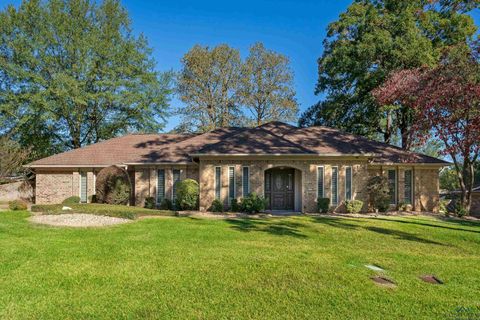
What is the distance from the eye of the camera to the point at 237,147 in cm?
1705

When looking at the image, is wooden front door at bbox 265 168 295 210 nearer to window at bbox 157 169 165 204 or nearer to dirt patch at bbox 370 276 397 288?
window at bbox 157 169 165 204

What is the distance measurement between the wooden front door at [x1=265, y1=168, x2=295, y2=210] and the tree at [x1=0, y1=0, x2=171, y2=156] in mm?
17425

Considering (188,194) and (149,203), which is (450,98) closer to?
(188,194)

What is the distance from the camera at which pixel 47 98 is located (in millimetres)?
26500

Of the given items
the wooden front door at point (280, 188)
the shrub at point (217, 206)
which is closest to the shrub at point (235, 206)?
the shrub at point (217, 206)

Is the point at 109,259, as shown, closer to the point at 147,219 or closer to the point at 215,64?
the point at 147,219

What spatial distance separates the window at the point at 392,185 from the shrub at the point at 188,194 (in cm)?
1136

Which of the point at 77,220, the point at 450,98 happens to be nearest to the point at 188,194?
the point at 77,220

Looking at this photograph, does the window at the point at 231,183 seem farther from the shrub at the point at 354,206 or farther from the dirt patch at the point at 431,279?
the dirt patch at the point at 431,279

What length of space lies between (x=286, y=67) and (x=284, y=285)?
32505 millimetres

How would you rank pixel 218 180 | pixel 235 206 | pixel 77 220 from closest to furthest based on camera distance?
pixel 77 220 < pixel 235 206 < pixel 218 180

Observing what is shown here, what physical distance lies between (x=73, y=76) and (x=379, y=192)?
26986 millimetres

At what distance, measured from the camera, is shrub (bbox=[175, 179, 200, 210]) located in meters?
16.3

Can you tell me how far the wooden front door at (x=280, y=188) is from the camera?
17.4 m
